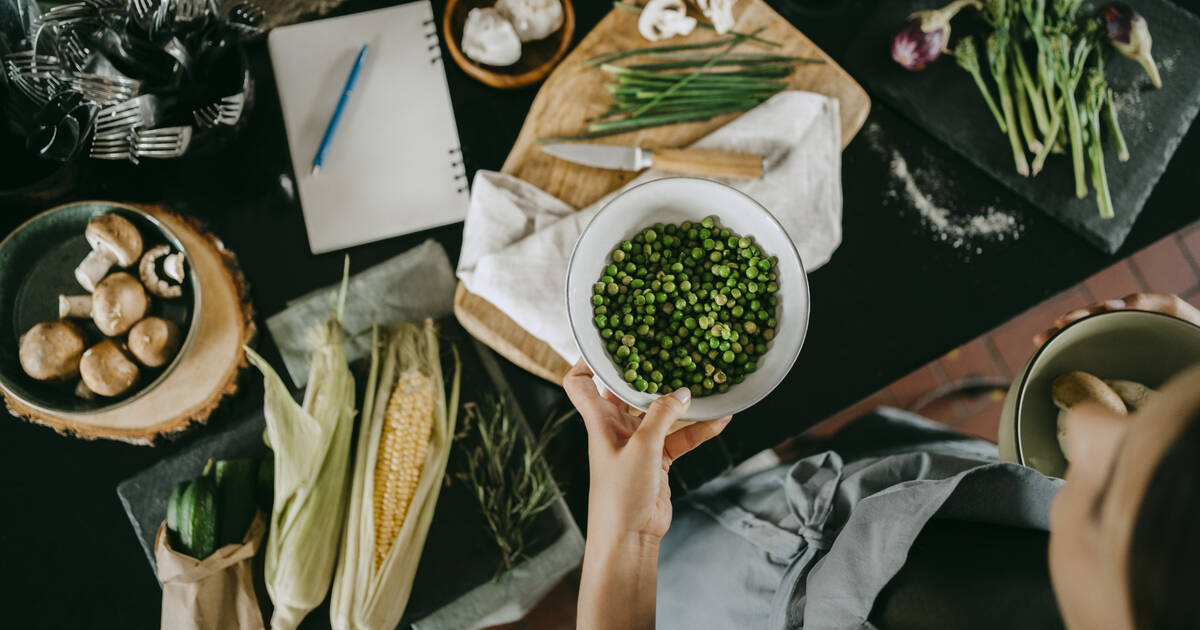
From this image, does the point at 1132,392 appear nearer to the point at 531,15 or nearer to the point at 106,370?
the point at 531,15

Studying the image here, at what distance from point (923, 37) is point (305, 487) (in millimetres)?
1393

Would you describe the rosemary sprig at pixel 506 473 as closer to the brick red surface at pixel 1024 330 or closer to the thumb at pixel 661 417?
the thumb at pixel 661 417

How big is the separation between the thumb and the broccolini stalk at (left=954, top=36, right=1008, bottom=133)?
0.97 meters

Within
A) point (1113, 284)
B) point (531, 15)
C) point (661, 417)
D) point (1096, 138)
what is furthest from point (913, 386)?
point (531, 15)

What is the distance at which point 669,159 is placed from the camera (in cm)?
120

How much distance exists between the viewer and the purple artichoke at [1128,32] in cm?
128

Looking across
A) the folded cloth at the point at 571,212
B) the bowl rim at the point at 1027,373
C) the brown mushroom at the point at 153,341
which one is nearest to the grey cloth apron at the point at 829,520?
the bowl rim at the point at 1027,373

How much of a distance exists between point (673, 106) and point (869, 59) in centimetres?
43

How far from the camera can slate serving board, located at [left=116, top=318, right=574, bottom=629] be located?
3.85 ft

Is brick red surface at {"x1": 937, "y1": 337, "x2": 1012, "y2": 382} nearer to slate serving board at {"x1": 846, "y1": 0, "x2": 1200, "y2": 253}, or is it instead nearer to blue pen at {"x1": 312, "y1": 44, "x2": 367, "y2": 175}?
slate serving board at {"x1": 846, "y1": 0, "x2": 1200, "y2": 253}

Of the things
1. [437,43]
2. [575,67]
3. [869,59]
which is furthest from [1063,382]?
[437,43]

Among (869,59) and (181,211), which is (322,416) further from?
(869,59)

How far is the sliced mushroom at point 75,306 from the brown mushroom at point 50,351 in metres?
0.03

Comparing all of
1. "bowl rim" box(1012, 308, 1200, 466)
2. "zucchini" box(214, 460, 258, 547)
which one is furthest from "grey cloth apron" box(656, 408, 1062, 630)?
"zucchini" box(214, 460, 258, 547)
